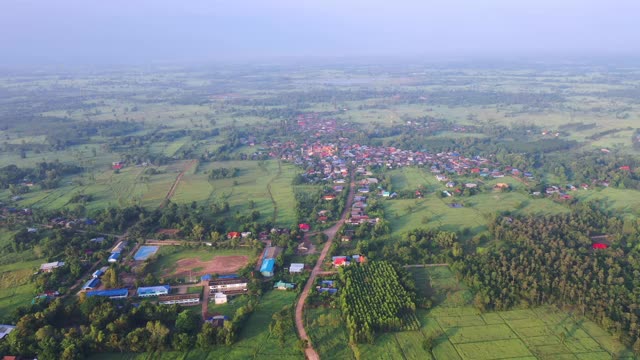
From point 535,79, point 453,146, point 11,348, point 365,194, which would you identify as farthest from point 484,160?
point 535,79

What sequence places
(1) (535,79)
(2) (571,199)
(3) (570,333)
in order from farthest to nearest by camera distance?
1. (1) (535,79)
2. (2) (571,199)
3. (3) (570,333)

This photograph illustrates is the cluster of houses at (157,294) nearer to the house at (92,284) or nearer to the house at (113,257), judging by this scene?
the house at (92,284)

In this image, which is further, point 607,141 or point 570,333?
point 607,141

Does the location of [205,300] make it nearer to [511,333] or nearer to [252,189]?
[511,333]

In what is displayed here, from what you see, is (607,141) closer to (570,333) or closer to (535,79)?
(570,333)

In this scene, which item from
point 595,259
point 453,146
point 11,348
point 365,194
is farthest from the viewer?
point 453,146

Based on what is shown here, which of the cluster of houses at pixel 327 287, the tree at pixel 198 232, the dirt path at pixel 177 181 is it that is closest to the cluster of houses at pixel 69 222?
the dirt path at pixel 177 181

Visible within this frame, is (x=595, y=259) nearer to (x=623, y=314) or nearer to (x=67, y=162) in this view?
(x=623, y=314)

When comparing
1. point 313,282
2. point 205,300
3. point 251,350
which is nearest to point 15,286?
point 205,300
